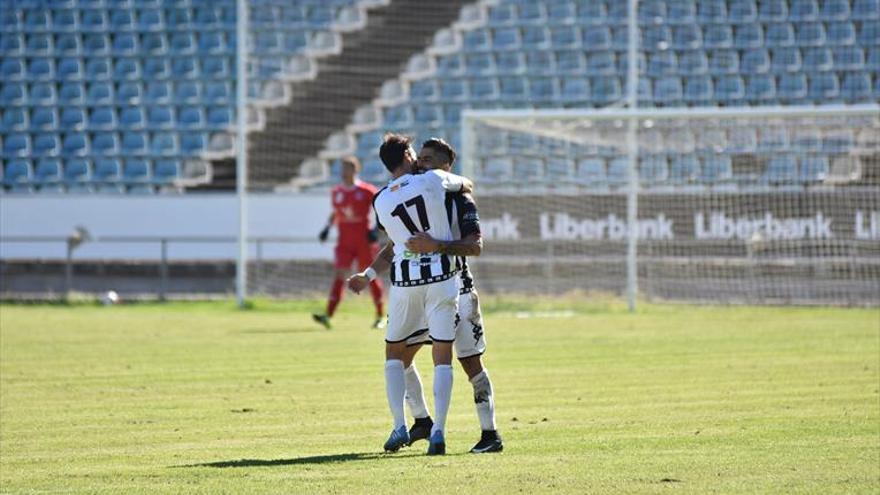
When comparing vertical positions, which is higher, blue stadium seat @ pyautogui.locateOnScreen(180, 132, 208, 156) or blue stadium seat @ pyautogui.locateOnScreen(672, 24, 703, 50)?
blue stadium seat @ pyautogui.locateOnScreen(672, 24, 703, 50)

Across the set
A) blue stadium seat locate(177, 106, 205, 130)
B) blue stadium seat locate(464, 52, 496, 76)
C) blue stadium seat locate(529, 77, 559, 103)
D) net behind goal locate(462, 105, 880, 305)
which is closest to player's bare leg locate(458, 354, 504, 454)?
net behind goal locate(462, 105, 880, 305)

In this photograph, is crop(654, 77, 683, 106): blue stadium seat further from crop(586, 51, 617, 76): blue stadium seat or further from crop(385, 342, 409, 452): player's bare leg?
crop(385, 342, 409, 452): player's bare leg

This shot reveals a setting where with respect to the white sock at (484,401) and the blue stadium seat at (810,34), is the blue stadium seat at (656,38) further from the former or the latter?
the white sock at (484,401)

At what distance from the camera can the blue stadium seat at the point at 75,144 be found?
1283 inches

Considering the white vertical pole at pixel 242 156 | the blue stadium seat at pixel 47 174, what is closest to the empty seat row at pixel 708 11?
the white vertical pole at pixel 242 156

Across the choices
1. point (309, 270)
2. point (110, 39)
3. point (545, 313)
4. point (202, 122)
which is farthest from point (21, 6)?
point (545, 313)

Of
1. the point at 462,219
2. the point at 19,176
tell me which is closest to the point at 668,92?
the point at 19,176

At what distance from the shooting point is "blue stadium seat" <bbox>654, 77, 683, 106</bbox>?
27781 millimetres

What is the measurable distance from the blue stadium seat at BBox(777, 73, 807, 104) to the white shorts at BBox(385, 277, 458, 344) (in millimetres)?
19804

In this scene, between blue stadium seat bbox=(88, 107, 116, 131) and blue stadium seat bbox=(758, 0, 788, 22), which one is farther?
blue stadium seat bbox=(88, 107, 116, 131)

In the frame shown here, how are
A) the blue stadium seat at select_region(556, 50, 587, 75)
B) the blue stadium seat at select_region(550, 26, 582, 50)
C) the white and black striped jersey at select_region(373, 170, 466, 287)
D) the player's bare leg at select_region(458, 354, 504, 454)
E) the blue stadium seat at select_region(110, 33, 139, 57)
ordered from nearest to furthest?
the player's bare leg at select_region(458, 354, 504, 454) < the white and black striped jersey at select_region(373, 170, 466, 287) < the blue stadium seat at select_region(556, 50, 587, 75) < the blue stadium seat at select_region(550, 26, 582, 50) < the blue stadium seat at select_region(110, 33, 139, 57)

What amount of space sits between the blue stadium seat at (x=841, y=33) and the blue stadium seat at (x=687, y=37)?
2.33 meters

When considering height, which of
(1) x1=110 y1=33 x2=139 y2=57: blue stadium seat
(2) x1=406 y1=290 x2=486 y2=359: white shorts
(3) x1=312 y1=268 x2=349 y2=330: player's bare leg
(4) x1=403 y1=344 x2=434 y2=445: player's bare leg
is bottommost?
(3) x1=312 y1=268 x2=349 y2=330: player's bare leg

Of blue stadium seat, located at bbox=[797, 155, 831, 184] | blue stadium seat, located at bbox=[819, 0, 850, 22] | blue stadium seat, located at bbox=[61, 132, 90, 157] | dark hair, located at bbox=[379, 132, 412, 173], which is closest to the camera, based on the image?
dark hair, located at bbox=[379, 132, 412, 173]
